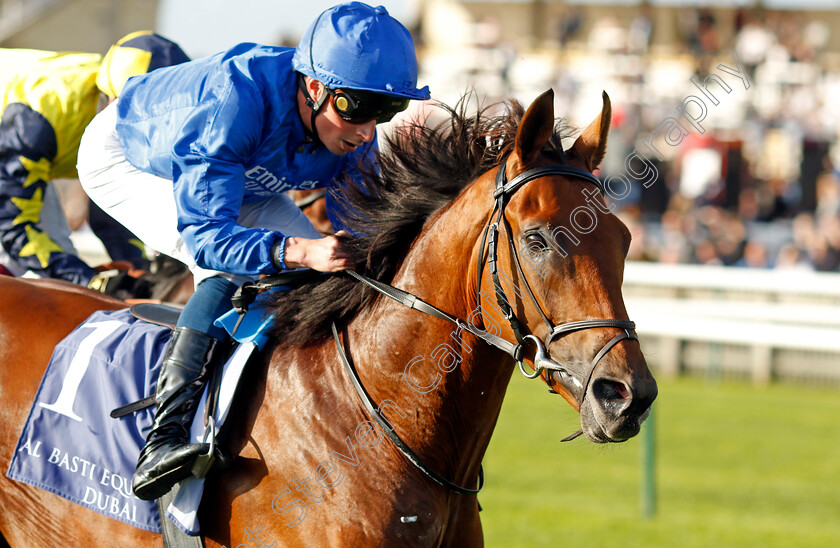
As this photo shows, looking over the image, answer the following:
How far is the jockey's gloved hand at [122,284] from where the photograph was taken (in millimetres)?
3975

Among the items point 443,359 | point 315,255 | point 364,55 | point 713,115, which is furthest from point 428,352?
point 713,115

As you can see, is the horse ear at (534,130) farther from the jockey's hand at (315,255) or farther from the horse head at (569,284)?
the jockey's hand at (315,255)

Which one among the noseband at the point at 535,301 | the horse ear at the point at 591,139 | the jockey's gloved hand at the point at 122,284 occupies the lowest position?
the jockey's gloved hand at the point at 122,284

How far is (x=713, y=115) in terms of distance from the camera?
50.8 ft

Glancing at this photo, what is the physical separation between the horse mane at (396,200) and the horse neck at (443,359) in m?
0.07

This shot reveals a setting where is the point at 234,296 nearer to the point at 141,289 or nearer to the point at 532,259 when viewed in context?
the point at 532,259

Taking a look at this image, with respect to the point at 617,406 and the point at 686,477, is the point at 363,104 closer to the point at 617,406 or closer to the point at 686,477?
the point at 617,406

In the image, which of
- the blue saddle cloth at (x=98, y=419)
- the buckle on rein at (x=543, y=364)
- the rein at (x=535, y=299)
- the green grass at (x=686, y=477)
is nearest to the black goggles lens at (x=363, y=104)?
the rein at (x=535, y=299)

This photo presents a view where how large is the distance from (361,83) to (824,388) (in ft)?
28.4

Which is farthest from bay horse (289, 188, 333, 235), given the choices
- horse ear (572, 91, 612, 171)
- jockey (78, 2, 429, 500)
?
horse ear (572, 91, 612, 171)

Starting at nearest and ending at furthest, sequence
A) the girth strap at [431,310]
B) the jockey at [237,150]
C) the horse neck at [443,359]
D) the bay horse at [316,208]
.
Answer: the girth strap at [431,310] → the horse neck at [443,359] → the jockey at [237,150] → the bay horse at [316,208]

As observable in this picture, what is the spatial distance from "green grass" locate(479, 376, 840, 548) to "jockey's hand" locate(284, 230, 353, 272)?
1733mm

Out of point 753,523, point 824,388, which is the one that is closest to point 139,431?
point 753,523

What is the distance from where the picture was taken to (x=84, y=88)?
4.18 metres
